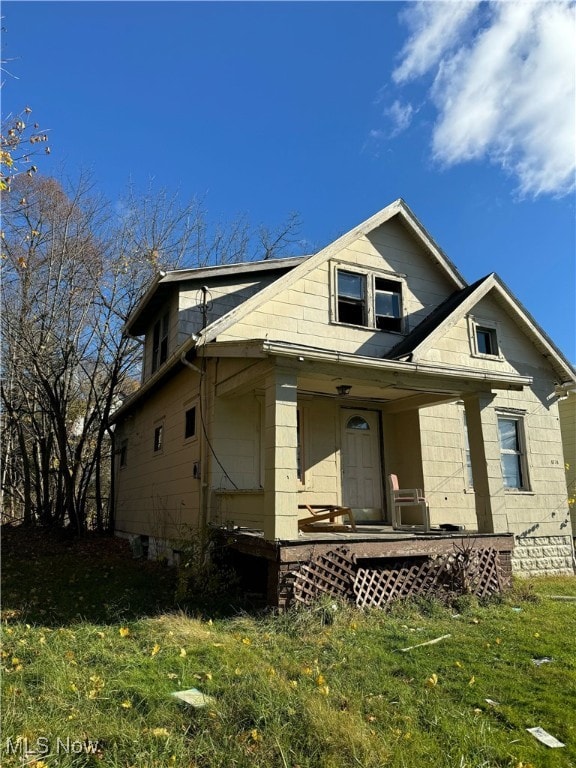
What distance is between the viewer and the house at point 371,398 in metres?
8.43

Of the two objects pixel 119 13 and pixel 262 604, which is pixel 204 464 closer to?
pixel 262 604

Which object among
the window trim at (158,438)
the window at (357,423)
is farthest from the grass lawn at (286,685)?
the window trim at (158,438)

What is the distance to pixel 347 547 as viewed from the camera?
21.7 feet

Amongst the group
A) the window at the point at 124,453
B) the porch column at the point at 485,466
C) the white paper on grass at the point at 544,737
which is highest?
the window at the point at 124,453

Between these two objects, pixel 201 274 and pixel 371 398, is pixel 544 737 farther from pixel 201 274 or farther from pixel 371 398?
pixel 201 274

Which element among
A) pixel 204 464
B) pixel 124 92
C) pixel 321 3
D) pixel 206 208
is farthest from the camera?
pixel 206 208

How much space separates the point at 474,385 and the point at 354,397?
2.61 metres

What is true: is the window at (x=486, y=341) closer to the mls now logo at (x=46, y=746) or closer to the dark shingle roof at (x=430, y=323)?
the dark shingle roof at (x=430, y=323)

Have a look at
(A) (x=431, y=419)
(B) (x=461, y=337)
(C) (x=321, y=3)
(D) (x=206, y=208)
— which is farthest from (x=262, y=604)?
(D) (x=206, y=208)

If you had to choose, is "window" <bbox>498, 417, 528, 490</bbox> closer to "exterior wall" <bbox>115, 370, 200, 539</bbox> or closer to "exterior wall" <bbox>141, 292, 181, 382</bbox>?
"exterior wall" <bbox>115, 370, 200, 539</bbox>

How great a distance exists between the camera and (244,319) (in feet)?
29.9

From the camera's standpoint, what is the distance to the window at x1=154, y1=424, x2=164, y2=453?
38.0 ft

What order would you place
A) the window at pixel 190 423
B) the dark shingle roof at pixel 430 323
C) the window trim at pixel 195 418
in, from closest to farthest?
the window trim at pixel 195 418
the window at pixel 190 423
the dark shingle roof at pixel 430 323

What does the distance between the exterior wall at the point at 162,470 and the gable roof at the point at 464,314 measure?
4339 millimetres
